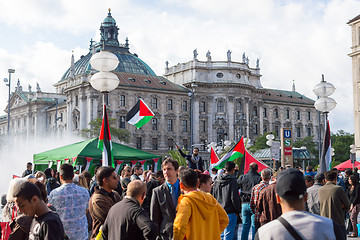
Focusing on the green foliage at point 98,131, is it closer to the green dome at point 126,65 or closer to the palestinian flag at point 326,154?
the green dome at point 126,65

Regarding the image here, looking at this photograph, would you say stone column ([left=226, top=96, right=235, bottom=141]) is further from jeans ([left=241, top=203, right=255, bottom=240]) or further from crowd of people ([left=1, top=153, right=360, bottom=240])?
crowd of people ([left=1, top=153, right=360, bottom=240])

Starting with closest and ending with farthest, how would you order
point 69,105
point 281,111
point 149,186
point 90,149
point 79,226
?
point 79,226, point 149,186, point 90,149, point 69,105, point 281,111

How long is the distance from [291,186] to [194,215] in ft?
8.95

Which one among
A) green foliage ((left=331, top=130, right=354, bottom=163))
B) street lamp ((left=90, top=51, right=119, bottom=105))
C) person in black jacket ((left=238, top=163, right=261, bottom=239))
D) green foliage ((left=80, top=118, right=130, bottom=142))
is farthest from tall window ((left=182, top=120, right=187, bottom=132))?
person in black jacket ((left=238, top=163, right=261, bottom=239))

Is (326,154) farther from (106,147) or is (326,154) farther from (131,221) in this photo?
(131,221)

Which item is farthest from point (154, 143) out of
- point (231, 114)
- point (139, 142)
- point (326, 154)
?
point (326, 154)

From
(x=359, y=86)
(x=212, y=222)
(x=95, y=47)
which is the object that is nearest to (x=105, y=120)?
(x=212, y=222)

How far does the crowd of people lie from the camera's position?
346 centimetres

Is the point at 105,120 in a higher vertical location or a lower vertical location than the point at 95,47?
lower

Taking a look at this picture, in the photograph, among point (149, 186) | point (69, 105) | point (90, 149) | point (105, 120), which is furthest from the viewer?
point (69, 105)

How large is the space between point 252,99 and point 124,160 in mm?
65848

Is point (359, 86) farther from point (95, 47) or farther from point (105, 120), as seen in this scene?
point (95, 47)

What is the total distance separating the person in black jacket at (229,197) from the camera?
952cm

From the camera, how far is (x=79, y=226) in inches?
262
